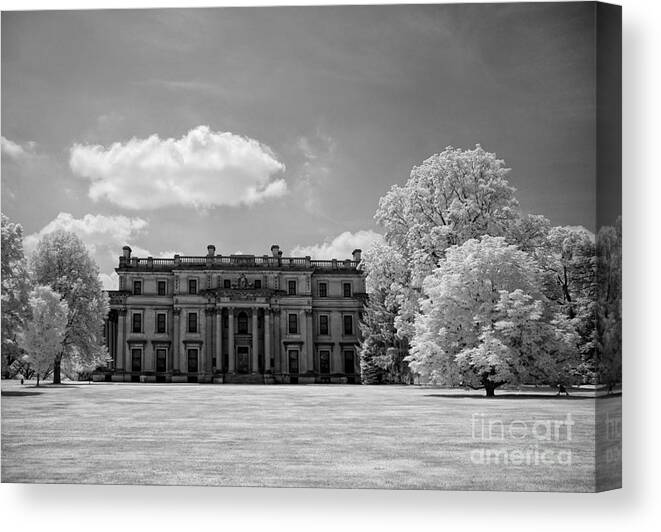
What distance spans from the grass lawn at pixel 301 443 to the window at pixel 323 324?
3545 mm

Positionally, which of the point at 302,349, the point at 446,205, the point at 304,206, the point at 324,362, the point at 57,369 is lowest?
the point at 57,369

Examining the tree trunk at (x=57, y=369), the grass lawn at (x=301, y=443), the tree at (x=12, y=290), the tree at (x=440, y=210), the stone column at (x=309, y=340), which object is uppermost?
the tree at (x=440, y=210)

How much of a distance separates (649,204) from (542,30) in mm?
2899

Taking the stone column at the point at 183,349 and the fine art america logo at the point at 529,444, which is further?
the stone column at the point at 183,349

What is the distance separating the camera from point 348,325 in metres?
20.4

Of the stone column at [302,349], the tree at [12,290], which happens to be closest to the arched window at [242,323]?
the stone column at [302,349]

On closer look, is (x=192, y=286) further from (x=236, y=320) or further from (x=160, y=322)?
(x=236, y=320)

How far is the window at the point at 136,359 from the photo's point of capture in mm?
17998

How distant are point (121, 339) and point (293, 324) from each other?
4.14 meters

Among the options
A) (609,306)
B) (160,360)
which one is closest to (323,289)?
(160,360)

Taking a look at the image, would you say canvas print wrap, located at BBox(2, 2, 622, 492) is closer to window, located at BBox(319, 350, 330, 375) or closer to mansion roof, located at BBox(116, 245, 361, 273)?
mansion roof, located at BBox(116, 245, 361, 273)

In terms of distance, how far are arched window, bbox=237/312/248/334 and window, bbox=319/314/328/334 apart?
1.58 meters

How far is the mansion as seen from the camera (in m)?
16.3

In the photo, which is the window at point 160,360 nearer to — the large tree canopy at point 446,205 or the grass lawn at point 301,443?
the grass lawn at point 301,443
